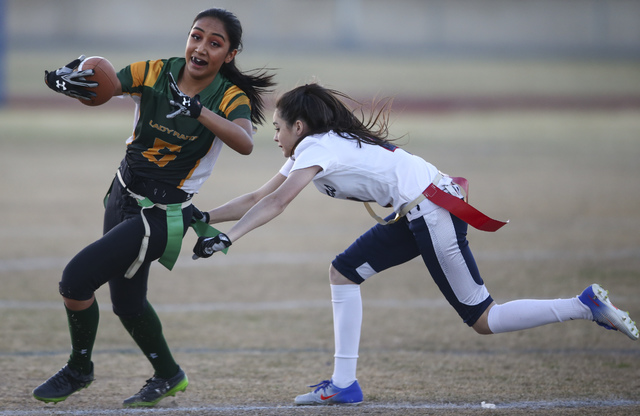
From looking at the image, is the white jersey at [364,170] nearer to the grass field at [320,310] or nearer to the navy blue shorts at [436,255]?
the navy blue shorts at [436,255]

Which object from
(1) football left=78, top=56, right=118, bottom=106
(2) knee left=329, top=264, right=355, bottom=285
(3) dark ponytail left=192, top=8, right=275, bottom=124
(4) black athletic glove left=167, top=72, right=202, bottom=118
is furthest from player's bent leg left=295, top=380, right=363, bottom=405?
(1) football left=78, top=56, right=118, bottom=106

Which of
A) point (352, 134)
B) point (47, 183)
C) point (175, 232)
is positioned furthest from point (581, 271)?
point (47, 183)

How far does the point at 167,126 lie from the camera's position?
4.02m

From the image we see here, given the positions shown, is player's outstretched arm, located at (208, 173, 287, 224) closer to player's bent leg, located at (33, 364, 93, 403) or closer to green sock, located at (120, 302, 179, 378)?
green sock, located at (120, 302, 179, 378)

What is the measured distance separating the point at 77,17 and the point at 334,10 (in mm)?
14725

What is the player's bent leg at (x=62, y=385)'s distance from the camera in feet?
13.7

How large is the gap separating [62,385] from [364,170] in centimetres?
192

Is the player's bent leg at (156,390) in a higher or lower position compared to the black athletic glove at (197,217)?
lower

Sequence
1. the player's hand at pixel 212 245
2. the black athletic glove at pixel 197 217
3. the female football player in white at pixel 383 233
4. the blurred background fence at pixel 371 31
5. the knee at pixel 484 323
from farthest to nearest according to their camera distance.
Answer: the blurred background fence at pixel 371 31
the black athletic glove at pixel 197 217
the knee at pixel 484 323
the female football player in white at pixel 383 233
the player's hand at pixel 212 245

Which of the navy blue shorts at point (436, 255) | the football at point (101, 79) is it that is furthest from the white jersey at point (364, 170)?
the football at point (101, 79)

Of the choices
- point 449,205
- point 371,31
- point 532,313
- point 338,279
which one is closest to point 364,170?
point 449,205

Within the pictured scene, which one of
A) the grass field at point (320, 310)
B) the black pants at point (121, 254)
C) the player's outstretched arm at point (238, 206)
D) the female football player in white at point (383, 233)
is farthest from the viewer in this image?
the grass field at point (320, 310)

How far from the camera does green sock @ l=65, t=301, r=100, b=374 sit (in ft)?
13.7

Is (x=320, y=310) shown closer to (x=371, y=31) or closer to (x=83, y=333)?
(x=83, y=333)
